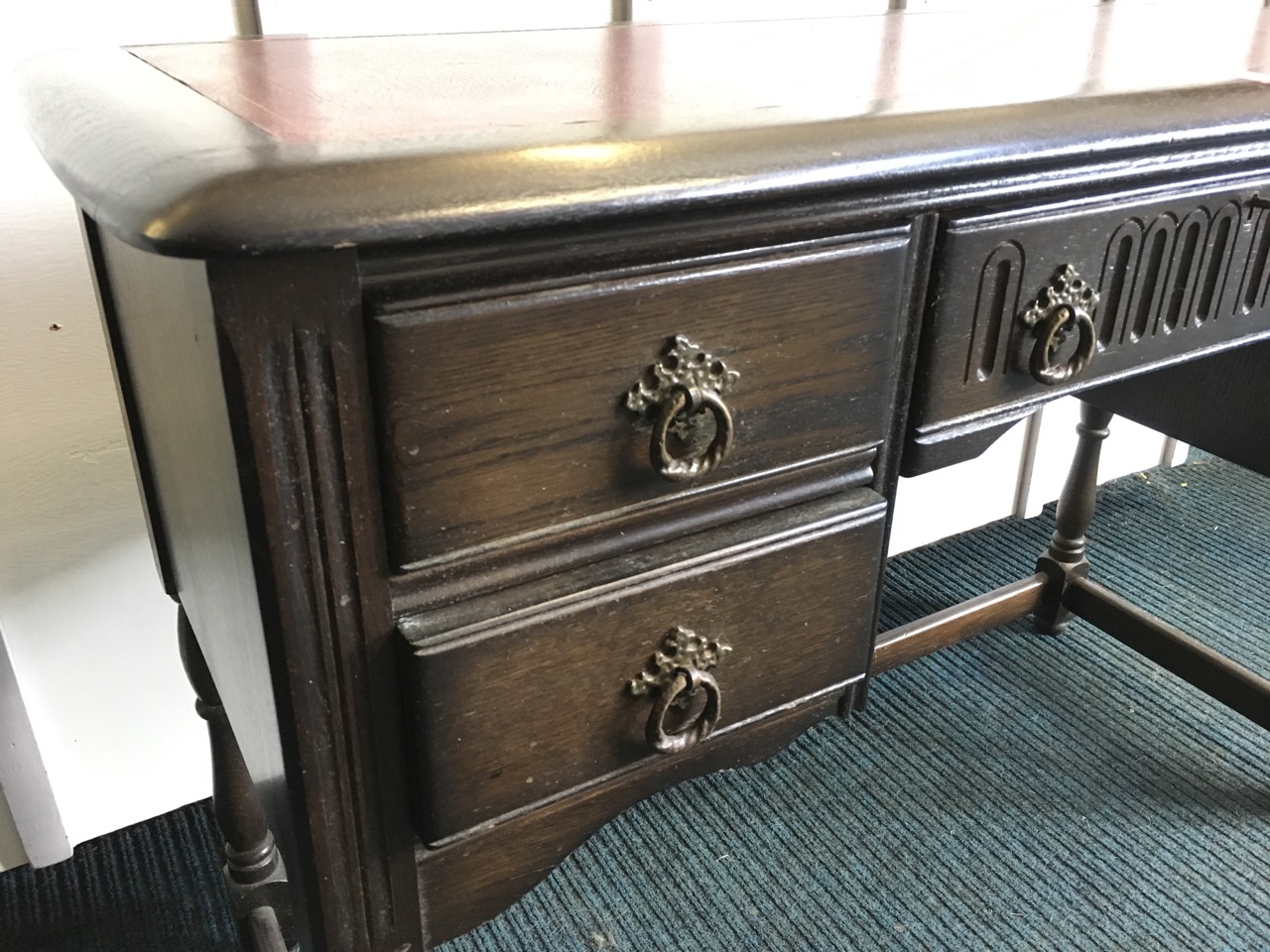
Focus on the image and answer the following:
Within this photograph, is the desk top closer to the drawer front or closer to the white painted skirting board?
the drawer front

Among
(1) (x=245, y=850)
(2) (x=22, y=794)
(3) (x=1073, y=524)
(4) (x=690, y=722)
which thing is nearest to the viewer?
(4) (x=690, y=722)

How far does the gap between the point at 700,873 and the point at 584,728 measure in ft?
1.99

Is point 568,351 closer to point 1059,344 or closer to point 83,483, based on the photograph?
point 1059,344

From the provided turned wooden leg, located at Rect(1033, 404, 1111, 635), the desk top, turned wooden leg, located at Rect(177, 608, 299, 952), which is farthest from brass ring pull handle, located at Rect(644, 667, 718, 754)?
turned wooden leg, located at Rect(1033, 404, 1111, 635)

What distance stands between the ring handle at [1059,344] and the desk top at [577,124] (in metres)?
0.07

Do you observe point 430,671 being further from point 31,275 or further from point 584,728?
point 31,275

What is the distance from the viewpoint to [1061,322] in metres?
0.55

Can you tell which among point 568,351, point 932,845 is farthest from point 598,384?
point 932,845

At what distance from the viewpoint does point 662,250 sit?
0.41m

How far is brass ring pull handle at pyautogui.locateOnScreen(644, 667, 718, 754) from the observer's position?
0.49 m

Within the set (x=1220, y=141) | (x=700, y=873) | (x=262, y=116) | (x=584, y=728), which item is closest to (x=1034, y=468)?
(x=700, y=873)

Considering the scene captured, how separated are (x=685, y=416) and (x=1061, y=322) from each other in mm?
230

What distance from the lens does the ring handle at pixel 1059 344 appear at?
1.81 ft

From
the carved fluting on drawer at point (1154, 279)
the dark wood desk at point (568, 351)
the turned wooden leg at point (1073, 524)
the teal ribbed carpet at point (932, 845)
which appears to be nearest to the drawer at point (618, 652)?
the dark wood desk at point (568, 351)
